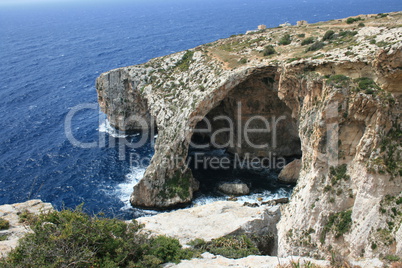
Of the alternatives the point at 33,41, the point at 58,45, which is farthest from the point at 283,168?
the point at 33,41

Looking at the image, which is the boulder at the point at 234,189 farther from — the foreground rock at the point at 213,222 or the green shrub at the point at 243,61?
the green shrub at the point at 243,61

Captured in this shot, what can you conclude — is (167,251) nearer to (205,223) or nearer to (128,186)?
(205,223)

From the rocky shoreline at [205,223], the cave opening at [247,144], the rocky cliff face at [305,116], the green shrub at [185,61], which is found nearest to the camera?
the rocky shoreline at [205,223]

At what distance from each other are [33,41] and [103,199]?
455 feet

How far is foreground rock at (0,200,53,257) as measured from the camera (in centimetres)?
2612

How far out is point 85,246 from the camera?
78.2 feet

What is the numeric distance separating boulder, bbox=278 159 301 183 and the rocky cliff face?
22.5ft

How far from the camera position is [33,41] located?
166 metres

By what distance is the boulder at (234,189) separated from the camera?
54.3m

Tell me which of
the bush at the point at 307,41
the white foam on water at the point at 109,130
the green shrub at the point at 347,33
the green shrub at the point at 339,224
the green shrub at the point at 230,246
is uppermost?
the green shrub at the point at 347,33

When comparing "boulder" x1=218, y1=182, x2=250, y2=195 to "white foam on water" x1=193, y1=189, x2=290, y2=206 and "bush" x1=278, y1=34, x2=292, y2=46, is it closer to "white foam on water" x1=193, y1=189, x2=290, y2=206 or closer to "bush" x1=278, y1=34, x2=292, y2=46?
"white foam on water" x1=193, y1=189, x2=290, y2=206

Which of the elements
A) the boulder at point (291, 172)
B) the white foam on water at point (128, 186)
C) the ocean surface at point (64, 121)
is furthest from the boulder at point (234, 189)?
the white foam on water at point (128, 186)

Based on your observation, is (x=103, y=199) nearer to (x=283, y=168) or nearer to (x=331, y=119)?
(x=283, y=168)

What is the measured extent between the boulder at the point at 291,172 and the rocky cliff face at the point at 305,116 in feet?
22.5
